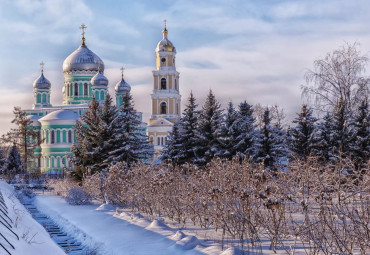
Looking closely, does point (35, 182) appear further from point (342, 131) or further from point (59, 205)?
point (342, 131)

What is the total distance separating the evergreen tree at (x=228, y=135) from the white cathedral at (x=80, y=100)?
939 inches

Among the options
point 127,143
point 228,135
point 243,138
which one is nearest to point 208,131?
point 228,135

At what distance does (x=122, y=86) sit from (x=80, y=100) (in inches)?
191

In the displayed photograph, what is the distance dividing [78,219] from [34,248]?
6298 mm

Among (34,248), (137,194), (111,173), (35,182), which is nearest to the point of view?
(34,248)

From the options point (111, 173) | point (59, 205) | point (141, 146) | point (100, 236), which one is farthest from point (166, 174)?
point (141, 146)

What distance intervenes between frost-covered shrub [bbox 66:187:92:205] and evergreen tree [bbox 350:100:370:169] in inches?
492

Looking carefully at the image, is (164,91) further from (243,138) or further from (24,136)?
(243,138)

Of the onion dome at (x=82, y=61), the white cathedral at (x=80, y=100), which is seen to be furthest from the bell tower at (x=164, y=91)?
the onion dome at (x=82, y=61)

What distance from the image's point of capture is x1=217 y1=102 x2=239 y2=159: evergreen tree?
23875mm

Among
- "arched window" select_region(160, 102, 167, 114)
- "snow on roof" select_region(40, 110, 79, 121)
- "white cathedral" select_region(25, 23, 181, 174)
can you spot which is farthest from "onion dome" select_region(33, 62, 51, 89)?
"arched window" select_region(160, 102, 167, 114)

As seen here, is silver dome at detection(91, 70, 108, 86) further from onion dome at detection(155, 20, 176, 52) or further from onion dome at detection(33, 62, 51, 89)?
onion dome at detection(155, 20, 176, 52)

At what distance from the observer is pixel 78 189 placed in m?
19.2

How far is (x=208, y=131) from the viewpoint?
A: 2508 centimetres
